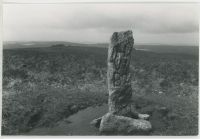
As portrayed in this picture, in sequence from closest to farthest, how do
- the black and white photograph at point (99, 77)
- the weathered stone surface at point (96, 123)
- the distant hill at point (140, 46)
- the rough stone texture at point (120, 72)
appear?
the rough stone texture at point (120, 72) < the black and white photograph at point (99, 77) < the weathered stone surface at point (96, 123) < the distant hill at point (140, 46)

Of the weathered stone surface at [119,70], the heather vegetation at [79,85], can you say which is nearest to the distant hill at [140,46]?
the heather vegetation at [79,85]

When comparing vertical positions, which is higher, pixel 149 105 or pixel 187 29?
pixel 187 29

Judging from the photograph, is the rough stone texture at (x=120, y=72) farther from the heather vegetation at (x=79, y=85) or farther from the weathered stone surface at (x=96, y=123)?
the heather vegetation at (x=79, y=85)

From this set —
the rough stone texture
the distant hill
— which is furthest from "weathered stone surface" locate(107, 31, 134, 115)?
the distant hill

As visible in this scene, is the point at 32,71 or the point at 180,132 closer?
the point at 180,132

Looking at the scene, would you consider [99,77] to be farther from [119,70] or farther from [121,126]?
[121,126]

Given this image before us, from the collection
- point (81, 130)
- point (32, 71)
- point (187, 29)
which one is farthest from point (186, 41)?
point (32, 71)

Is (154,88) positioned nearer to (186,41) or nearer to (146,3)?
(186,41)

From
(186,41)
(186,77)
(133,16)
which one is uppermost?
(133,16)
